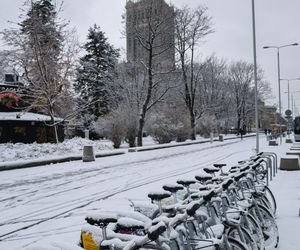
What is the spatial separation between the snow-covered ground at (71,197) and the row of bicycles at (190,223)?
3.69 ft

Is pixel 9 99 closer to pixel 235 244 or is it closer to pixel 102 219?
pixel 235 244

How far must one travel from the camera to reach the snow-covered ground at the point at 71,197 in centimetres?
673

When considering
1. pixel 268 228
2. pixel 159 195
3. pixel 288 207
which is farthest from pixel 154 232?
pixel 288 207

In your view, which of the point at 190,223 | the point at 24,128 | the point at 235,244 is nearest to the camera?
the point at 190,223

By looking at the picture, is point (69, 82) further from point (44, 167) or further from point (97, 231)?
point (97, 231)

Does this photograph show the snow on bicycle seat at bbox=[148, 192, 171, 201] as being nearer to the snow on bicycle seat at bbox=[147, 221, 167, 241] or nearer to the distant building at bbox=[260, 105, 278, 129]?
the snow on bicycle seat at bbox=[147, 221, 167, 241]

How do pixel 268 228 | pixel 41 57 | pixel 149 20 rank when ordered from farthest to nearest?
1. pixel 149 20
2. pixel 41 57
3. pixel 268 228

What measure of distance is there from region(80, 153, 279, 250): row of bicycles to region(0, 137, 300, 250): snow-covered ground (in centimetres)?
113

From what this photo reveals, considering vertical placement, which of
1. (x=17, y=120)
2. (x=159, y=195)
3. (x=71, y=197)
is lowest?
(x=71, y=197)

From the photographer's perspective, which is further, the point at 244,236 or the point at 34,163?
the point at 34,163

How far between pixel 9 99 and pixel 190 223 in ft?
98.1

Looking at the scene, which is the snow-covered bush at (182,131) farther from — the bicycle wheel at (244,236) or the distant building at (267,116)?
the distant building at (267,116)

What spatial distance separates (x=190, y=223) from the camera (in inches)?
134

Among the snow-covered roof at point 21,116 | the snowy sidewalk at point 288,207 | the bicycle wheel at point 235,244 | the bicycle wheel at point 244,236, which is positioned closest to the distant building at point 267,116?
the snow-covered roof at point 21,116
